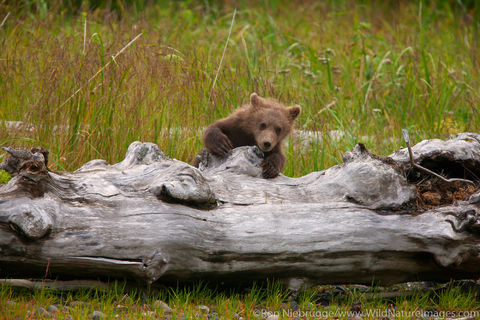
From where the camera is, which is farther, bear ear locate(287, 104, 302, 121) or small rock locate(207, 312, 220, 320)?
bear ear locate(287, 104, 302, 121)

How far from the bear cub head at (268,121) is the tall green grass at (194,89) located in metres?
0.42

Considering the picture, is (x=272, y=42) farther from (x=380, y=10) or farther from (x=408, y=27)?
(x=380, y=10)

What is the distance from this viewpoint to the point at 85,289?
10.4 ft

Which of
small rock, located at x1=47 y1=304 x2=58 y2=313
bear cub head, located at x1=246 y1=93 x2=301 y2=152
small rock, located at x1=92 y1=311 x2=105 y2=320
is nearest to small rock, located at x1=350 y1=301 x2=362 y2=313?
small rock, located at x1=92 y1=311 x2=105 y2=320

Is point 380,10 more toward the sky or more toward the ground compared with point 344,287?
more toward the sky

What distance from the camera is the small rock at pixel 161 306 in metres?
3.03

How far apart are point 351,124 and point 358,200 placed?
3.35 metres

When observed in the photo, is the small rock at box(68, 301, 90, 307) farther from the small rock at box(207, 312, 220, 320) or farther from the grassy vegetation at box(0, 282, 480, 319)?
the small rock at box(207, 312, 220, 320)

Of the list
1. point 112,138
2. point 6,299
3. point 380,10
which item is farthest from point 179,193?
point 380,10

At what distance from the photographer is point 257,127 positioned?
5.11 metres

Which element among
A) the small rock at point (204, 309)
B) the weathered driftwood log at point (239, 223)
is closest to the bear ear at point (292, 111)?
the weathered driftwood log at point (239, 223)

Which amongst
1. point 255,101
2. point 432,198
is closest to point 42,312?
point 432,198

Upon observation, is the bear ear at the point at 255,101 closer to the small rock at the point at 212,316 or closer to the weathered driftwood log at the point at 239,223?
the weathered driftwood log at the point at 239,223

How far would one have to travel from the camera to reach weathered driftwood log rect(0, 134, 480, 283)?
3.01 metres
